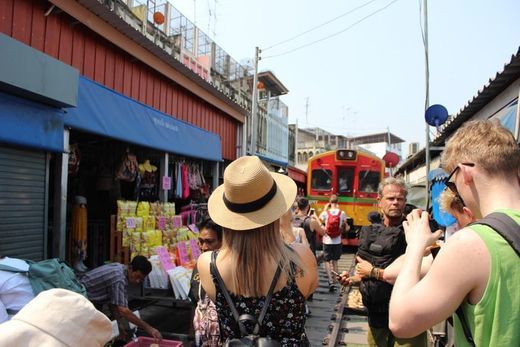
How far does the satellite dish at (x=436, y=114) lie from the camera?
22.6 ft

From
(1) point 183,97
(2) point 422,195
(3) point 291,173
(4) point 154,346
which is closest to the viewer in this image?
(4) point 154,346

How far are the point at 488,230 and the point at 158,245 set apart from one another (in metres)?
5.81

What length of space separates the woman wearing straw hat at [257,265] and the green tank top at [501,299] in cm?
87

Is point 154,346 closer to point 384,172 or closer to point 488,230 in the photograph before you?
point 488,230

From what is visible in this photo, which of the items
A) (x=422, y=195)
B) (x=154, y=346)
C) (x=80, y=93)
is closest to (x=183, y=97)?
(x=80, y=93)

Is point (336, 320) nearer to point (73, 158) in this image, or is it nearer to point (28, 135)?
point (73, 158)

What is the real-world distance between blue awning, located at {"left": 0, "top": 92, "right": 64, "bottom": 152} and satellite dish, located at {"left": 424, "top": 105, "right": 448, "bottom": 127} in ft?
19.4

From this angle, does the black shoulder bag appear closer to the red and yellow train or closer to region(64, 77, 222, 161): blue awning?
region(64, 77, 222, 161): blue awning

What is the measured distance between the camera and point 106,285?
4266 mm

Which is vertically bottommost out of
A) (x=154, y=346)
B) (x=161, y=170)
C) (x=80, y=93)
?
(x=154, y=346)

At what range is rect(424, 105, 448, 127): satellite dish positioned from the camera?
688 centimetres

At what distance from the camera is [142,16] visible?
450 inches

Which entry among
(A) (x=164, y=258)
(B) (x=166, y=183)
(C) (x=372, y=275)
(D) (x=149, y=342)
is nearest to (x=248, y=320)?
(C) (x=372, y=275)

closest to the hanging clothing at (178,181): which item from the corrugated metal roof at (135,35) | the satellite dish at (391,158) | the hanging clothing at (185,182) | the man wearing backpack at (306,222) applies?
the hanging clothing at (185,182)
